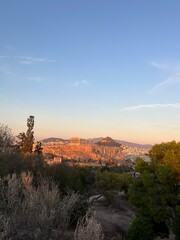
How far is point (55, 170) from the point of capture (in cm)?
2170

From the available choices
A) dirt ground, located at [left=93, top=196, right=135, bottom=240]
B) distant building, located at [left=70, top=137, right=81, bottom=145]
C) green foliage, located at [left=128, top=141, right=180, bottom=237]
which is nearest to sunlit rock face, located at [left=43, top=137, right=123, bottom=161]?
distant building, located at [left=70, top=137, right=81, bottom=145]

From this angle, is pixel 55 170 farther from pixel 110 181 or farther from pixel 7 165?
pixel 110 181

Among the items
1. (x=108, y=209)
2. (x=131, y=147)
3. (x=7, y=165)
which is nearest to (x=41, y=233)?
(x=7, y=165)

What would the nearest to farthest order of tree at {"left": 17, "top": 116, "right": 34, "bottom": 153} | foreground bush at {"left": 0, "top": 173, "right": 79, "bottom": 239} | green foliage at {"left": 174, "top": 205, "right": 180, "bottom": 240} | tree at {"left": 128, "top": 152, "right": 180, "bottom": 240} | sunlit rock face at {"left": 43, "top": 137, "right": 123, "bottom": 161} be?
1. foreground bush at {"left": 0, "top": 173, "right": 79, "bottom": 239}
2. green foliage at {"left": 174, "top": 205, "right": 180, "bottom": 240}
3. tree at {"left": 128, "top": 152, "right": 180, "bottom": 240}
4. tree at {"left": 17, "top": 116, "right": 34, "bottom": 153}
5. sunlit rock face at {"left": 43, "top": 137, "right": 123, "bottom": 161}

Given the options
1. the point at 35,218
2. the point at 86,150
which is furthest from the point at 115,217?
the point at 86,150

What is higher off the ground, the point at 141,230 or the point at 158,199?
the point at 158,199

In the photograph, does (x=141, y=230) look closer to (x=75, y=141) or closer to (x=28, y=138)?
(x=28, y=138)

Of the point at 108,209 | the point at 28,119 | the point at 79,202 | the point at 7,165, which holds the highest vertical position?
the point at 28,119

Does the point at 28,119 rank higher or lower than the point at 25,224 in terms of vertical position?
higher

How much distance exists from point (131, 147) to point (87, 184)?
157 metres

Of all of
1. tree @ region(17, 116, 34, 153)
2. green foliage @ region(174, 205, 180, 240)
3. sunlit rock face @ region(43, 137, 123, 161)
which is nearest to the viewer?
green foliage @ region(174, 205, 180, 240)

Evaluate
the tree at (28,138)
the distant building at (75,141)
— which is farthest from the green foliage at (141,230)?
the distant building at (75,141)

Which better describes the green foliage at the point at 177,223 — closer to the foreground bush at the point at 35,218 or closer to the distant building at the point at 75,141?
the foreground bush at the point at 35,218

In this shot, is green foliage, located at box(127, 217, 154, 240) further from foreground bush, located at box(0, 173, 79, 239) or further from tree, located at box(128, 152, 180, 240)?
foreground bush, located at box(0, 173, 79, 239)
